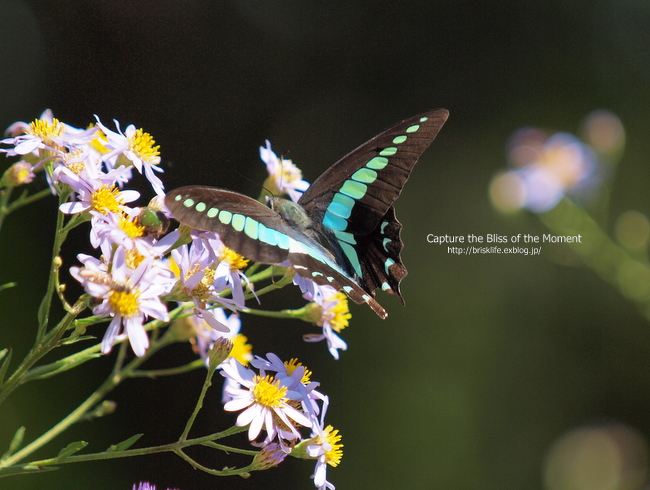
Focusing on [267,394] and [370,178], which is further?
[370,178]

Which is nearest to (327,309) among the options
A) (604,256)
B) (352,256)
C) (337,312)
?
(337,312)

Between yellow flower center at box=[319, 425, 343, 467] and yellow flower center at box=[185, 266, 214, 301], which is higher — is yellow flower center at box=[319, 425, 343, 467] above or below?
below

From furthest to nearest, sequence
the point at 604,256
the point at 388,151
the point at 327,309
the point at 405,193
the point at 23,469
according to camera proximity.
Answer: the point at 405,193
the point at 604,256
the point at 388,151
the point at 327,309
the point at 23,469

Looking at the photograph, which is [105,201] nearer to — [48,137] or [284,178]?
[48,137]

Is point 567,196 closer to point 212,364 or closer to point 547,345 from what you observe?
point 547,345

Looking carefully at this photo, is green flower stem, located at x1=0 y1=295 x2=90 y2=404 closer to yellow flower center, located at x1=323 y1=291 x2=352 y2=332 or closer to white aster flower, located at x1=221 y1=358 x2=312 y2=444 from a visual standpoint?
white aster flower, located at x1=221 y1=358 x2=312 y2=444

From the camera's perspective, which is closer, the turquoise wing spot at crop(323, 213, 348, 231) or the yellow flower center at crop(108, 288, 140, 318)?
the yellow flower center at crop(108, 288, 140, 318)

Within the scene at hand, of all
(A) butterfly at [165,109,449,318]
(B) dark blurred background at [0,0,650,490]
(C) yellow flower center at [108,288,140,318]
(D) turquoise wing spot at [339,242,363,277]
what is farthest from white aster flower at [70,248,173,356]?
(B) dark blurred background at [0,0,650,490]
